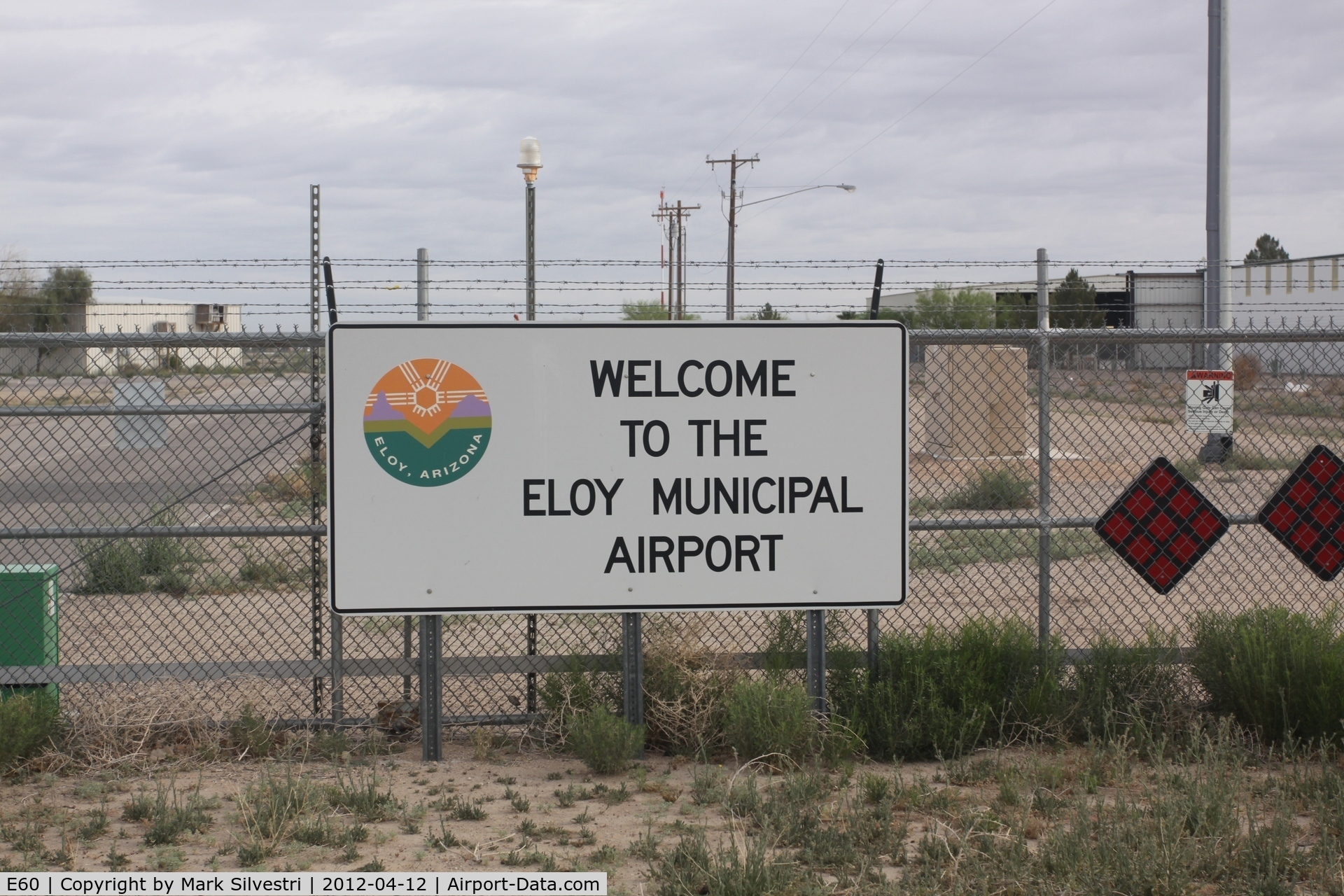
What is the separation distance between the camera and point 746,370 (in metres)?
5.44

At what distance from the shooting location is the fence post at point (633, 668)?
5.47 m

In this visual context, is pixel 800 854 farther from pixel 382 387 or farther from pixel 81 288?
pixel 81 288

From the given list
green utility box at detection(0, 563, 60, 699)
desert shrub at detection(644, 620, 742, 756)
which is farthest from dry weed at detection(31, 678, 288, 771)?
desert shrub at detection(644, 620, 742, 756)

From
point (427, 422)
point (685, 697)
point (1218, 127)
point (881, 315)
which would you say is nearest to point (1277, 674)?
Answer: point (685, 697)

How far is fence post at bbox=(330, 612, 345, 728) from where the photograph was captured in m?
5.63

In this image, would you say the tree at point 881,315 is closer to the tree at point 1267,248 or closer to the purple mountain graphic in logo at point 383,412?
the purple mountain graphic in logo at point 383,412

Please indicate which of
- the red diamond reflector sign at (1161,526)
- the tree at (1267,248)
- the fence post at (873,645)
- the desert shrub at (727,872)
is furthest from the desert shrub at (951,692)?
the tree at (1267,248)

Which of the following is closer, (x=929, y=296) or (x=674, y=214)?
(x=674, y=214)

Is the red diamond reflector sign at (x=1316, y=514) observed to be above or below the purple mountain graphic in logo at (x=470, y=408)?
below

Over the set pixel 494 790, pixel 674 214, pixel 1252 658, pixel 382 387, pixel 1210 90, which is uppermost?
pixel 674 214

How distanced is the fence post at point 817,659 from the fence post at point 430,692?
174 cm

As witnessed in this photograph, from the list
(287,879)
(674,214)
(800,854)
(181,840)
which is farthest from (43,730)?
(674,214)

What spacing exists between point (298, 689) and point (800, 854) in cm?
348

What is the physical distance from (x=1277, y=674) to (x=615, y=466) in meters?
3.23
